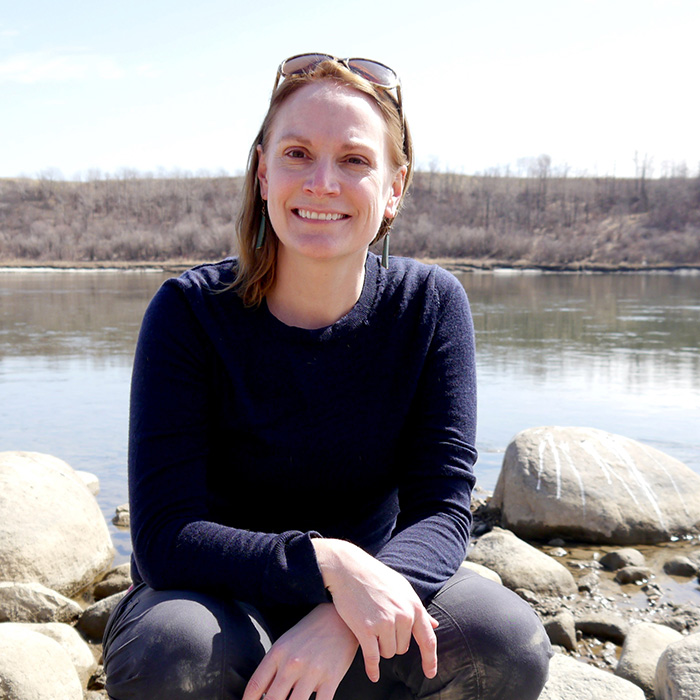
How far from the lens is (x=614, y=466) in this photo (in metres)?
4.74

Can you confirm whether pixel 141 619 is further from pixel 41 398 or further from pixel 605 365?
pixel 605 365

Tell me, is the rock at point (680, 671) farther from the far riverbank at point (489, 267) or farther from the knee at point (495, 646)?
the far riverbank at point (489, 267)

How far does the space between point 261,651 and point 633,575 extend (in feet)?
9.01

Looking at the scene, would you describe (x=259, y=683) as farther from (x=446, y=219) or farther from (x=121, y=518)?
(x=446, y=219)

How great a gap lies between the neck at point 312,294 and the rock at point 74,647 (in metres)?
1.48

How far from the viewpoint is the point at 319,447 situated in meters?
1.97

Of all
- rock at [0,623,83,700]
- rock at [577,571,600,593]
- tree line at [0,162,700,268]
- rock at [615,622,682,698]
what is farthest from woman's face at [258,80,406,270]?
tree line at [0,162,700,268]

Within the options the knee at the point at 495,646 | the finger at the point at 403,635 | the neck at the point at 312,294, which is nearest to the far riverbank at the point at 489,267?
the neck at the point at 312,294

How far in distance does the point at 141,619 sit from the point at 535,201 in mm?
67861

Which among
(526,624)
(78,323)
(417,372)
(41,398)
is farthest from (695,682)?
(78,323)

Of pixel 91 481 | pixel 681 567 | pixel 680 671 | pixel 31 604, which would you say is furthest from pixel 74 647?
pixel 681 567

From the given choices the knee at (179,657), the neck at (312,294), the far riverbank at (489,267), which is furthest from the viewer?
the far riverbank at (489,267)

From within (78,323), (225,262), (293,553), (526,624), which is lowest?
(78,323)

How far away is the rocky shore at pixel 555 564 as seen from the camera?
2.51 m
